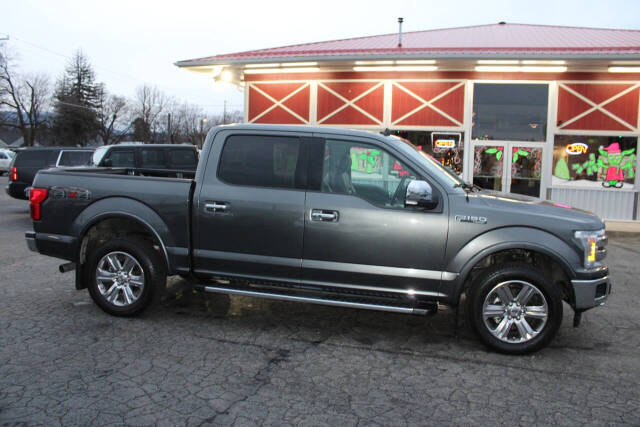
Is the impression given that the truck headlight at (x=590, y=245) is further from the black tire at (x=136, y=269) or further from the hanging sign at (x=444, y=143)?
the hanging sign at (x=444, y=143)

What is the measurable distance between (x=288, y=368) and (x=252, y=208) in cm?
154

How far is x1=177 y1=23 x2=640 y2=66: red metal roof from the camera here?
12352 millimetres

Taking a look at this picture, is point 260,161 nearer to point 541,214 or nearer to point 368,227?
point 368,227

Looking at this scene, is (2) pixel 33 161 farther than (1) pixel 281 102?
No

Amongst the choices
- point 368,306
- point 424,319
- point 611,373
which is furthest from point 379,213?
point 611,373

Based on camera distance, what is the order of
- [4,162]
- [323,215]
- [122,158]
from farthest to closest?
[4,162]
[122,158]
[323,215]

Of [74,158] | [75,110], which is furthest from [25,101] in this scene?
[74,158]

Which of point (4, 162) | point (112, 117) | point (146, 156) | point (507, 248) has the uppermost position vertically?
point (112, 117)

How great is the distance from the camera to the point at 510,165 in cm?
1344

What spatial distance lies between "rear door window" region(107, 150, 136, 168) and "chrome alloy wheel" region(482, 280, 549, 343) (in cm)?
1025

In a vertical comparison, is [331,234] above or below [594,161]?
below

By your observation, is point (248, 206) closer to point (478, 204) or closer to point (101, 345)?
point (101, 345)

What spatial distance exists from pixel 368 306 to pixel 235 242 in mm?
1420

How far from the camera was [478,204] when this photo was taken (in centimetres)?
441
